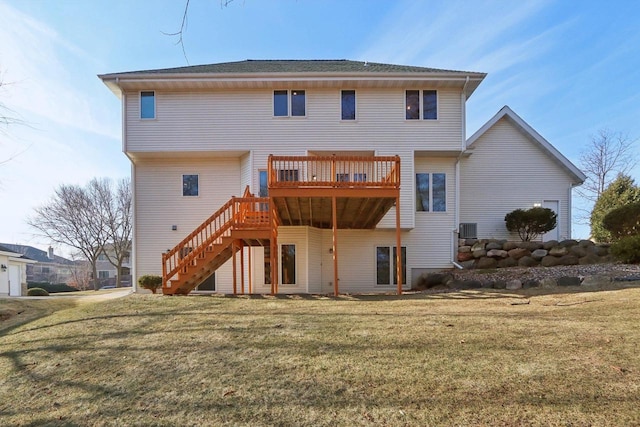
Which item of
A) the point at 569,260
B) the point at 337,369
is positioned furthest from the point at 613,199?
the point at 337,369

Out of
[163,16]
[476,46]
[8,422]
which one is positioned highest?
[476,46]

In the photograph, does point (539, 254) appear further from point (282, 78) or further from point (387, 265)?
point (282, 78)

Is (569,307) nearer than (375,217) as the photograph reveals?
Yes

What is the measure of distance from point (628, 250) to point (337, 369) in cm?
1050

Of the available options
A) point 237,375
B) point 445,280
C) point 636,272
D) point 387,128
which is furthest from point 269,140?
point 636,272

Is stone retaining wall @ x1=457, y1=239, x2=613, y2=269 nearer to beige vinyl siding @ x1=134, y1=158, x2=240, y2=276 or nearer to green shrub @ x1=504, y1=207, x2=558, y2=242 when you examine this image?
green shrub @ x1=504, y1=207, x2=558, y2=242

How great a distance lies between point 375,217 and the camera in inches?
452

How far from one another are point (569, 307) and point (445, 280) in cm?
531

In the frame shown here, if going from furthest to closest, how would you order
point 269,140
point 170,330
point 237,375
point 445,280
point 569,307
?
point 269,140 → point 445,280 → point 569,307 → point 170,330 → point 237,375

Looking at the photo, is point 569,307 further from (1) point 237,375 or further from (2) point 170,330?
(2) point 170,330

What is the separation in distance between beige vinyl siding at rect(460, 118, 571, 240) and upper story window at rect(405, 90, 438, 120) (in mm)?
3230

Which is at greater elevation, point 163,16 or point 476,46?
point 476,46

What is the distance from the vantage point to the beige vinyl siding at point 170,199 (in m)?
12.6

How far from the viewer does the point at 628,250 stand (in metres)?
9.61
